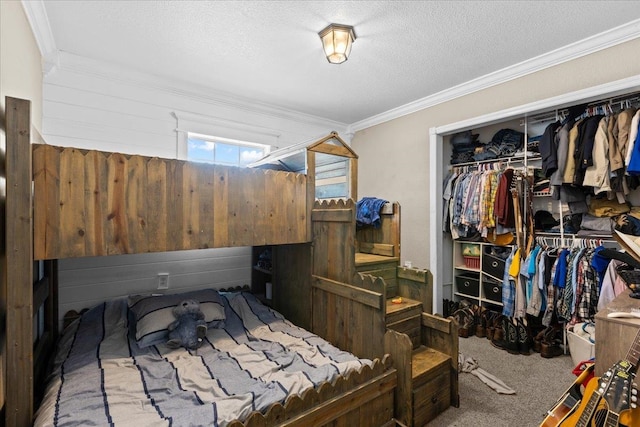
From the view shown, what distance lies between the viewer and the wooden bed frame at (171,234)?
133 cm

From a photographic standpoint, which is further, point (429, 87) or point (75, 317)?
point (429, 87)

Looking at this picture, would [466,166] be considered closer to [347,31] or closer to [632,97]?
[632,97]

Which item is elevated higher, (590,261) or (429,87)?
(429,87)

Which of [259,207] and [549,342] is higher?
[259,207]

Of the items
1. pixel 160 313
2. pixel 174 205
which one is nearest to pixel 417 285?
pixel 174 205

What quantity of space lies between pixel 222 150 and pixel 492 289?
3395mm

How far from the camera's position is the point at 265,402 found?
145cm

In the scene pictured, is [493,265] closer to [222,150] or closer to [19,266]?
[222,150]

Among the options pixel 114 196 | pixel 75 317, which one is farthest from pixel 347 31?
pixel 75 317

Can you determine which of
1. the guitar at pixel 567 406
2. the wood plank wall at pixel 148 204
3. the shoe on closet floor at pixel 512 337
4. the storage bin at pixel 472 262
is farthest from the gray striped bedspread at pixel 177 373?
the storage bin at pixel 472 262

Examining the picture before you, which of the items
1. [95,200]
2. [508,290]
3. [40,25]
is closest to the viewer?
[95,200]

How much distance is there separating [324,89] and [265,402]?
2.81 meters

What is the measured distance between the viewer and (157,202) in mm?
1766

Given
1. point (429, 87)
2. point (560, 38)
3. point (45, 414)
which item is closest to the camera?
point (45, 414)
